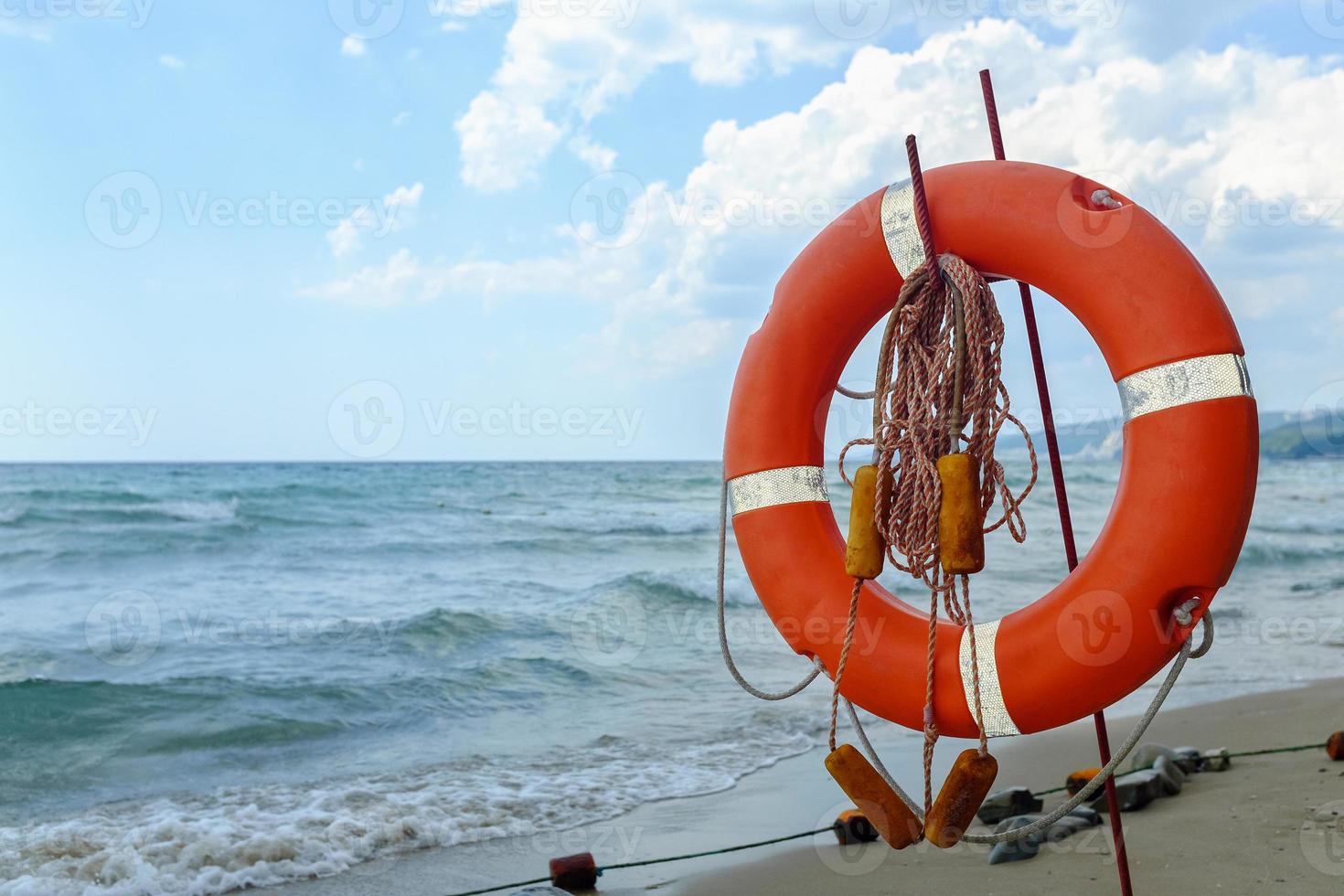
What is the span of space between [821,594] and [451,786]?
215 cm

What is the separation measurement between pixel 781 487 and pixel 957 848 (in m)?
1.21

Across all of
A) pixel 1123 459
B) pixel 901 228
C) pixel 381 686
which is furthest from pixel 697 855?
pixel 381 686

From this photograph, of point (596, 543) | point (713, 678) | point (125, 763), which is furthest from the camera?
point (596, 543)

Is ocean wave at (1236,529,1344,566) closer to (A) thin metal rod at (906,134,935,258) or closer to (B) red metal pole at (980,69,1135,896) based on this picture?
(B) red metal pole at (980,69,1135,896)

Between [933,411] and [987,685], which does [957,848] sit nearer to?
[987,685]

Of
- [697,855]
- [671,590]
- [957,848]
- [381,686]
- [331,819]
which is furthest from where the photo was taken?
[671,590]

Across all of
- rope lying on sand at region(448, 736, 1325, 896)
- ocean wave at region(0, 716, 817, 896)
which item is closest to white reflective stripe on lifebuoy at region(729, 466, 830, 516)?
rope lying on sand at region(448, 736, 1325, 896)

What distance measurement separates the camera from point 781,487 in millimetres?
2248

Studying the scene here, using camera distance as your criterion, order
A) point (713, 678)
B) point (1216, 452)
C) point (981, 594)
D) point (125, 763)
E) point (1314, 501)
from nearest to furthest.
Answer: point (1216, 452) < point (125, 763) < point (713, 678) < point (981, 594) < point (1314, 501)

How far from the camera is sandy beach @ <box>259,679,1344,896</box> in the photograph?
2.49m

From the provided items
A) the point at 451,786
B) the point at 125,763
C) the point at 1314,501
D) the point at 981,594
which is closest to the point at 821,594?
the point at 451,786

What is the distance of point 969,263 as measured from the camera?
2.09 metres

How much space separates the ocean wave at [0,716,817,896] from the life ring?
166cm

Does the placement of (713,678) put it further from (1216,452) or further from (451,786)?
(1216,452)
